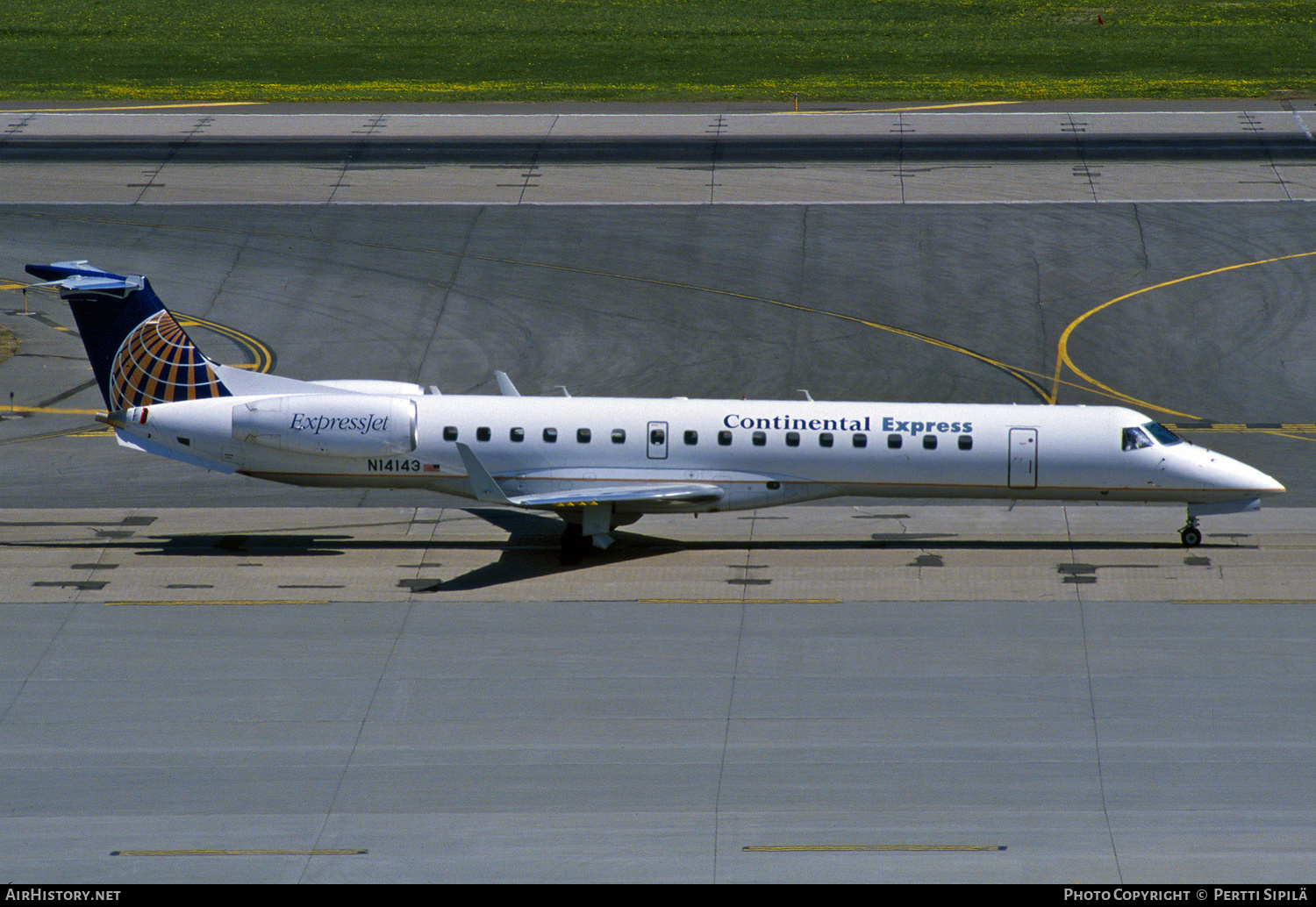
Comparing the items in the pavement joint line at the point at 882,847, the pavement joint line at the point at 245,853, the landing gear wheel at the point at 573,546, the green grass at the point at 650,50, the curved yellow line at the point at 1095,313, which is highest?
the pavement joint line at the point at 245,853

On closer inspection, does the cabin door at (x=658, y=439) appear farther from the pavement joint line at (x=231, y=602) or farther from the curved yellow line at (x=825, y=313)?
the curved yellow line at (x=825, y=313)

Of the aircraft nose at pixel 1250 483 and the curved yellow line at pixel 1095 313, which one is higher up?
the aircraft nose at pixel 1250 483

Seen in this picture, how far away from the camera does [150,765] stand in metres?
25.9

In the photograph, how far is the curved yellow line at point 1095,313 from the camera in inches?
1800

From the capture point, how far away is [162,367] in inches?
1399

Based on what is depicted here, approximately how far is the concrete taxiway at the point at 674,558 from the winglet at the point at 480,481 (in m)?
1.63

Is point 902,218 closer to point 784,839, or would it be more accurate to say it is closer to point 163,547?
point 163,547

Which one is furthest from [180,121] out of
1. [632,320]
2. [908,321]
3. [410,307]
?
[908,321]

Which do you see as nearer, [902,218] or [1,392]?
[1,392]

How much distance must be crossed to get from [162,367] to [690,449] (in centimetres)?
1234

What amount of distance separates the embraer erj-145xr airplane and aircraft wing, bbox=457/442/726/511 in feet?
0.21

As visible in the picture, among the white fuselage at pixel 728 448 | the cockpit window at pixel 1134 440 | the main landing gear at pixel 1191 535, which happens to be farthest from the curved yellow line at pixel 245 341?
the main landing gear at pixel 1191 535

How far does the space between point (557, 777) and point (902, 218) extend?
37.1 metres

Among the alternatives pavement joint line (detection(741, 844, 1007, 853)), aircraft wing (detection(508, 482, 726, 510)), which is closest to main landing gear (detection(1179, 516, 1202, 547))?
aircraft wing (detection(508, 482, 726, 510))
